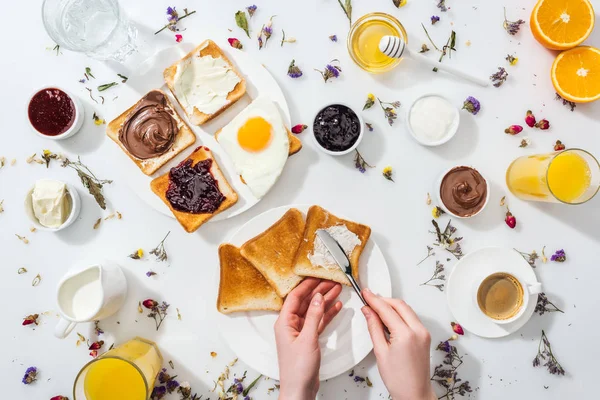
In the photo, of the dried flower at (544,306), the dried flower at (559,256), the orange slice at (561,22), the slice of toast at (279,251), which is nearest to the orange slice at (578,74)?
the orange slice at (561,22)

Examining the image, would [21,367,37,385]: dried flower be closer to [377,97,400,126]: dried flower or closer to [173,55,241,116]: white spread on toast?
[173,55,241,116]: white spread on toast

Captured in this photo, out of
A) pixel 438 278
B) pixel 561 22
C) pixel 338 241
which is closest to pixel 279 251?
pixel 338 241

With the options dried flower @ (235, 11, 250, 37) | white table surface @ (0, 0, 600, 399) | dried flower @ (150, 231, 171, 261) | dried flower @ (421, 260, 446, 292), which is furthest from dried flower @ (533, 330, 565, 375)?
dried flower @ (235, 11, 250, 37)

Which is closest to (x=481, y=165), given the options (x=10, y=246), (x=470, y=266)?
(x=470, y=266)

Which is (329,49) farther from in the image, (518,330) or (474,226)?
(518,330)

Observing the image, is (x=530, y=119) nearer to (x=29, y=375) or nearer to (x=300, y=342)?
(x=300, y=342)

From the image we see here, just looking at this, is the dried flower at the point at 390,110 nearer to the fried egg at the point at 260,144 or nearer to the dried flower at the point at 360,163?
the dried flower at the point at 360,163
